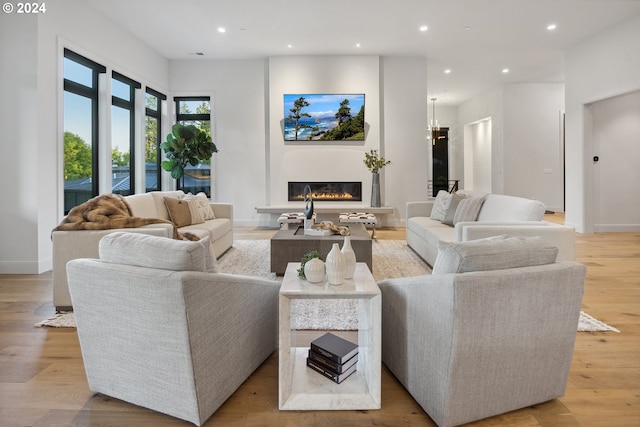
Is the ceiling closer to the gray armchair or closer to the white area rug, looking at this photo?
the white area rug

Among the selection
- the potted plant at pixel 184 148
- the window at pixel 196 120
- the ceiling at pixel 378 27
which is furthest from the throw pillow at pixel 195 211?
the window at pixel 196 120

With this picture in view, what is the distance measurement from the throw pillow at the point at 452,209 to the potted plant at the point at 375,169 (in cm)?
278

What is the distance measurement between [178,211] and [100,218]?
64.6 inches

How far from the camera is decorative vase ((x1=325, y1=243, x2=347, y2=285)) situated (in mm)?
1883

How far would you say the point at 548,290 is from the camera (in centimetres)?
160

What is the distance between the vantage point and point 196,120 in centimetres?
818

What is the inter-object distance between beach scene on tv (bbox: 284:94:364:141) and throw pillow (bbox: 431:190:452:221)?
2912 mm

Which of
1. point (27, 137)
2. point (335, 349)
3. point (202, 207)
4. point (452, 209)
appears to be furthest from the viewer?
point (202, 207)

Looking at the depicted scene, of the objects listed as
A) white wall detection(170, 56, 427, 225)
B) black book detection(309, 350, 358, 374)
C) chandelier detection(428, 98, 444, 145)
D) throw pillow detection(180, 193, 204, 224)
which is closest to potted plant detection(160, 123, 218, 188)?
white wall detection(170, 56, 427, 225)

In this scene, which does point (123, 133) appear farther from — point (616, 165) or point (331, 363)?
point (616, 165)

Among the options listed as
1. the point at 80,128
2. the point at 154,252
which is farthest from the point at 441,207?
the point at 80,128

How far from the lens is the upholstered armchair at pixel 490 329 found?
Result: 153 centimetres

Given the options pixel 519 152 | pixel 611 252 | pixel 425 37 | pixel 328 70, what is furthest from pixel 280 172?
pixel 519 152

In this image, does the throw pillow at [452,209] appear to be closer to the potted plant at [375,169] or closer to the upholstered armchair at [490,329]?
the potted plant at [375,169]
